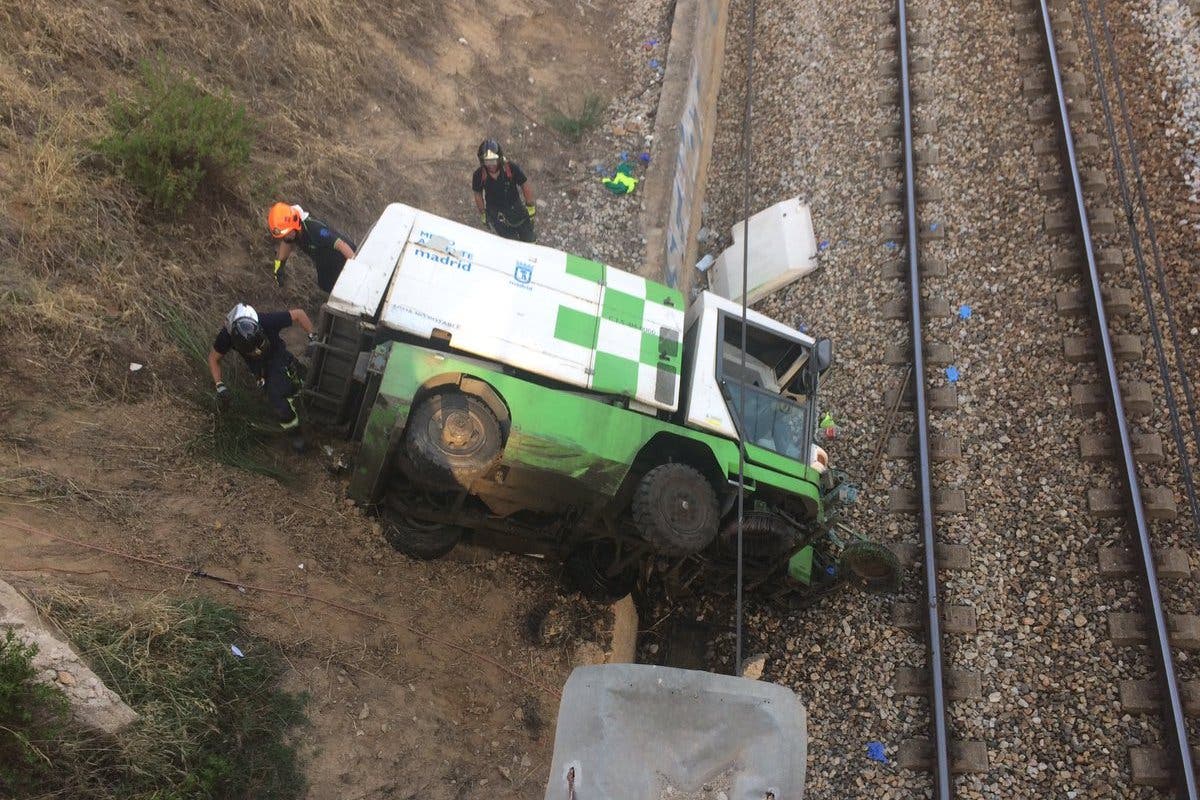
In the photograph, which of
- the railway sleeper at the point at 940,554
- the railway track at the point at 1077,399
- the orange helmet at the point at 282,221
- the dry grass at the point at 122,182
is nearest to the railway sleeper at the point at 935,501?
the railway track at the point at 1077,399

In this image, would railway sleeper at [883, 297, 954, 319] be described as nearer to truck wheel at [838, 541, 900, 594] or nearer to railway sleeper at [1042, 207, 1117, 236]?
railway sleeper at [1042, 207, 1117, 236]

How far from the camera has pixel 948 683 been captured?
6.82 metres

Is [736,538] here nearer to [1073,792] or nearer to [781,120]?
[1073,792]

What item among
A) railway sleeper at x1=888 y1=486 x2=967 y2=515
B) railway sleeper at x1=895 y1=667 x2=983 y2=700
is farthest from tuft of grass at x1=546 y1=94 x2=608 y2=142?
railway sleeper at x1=895 y1=667 x2=983 y2=700

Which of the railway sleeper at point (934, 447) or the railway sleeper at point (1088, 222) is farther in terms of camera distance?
the railway sleeper at point (1088, 222)

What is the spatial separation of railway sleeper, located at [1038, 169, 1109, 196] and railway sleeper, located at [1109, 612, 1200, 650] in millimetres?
4486

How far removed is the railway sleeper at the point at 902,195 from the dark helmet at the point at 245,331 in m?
6.69

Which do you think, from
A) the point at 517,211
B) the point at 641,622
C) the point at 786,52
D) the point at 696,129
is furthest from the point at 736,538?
the point at 786,52

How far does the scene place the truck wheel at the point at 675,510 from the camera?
5914 millimetres

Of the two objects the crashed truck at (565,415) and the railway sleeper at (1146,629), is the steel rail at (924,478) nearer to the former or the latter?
the crashed truck at (565,415)

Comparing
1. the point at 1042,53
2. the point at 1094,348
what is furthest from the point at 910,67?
the point at 1094,348

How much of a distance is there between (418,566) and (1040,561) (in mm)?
5057

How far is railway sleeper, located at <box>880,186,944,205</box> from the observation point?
958cm

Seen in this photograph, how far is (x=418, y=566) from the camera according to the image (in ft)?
23.5
